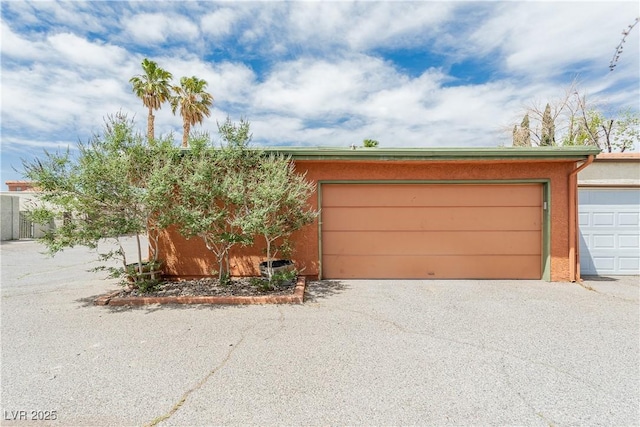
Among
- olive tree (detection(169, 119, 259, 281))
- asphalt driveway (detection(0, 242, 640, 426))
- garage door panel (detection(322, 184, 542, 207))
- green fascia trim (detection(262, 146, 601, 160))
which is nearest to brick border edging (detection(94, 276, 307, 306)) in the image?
asphalt driveway (detection(0, 242, 640, 426))

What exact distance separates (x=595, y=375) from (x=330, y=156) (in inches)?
196

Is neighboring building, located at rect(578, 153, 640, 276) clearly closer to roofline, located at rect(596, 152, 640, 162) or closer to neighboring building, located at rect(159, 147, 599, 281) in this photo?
roofline, located at rect(596, 152, 640, 162)

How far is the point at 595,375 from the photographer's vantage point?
288 centimetres

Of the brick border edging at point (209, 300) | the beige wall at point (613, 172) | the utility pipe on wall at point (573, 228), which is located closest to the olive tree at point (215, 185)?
the brick border edging at point (209, 300)

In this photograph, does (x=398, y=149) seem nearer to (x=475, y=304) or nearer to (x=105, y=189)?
(x=475, y=304)

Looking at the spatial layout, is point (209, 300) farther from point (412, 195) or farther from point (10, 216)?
point (10, 216)

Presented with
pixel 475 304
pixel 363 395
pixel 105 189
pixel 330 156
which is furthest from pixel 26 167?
pixel 475 304

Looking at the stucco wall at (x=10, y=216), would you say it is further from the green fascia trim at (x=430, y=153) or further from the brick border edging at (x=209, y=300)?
the green fascia trim at (x=430, y=153)

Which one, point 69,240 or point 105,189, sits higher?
point 105,189

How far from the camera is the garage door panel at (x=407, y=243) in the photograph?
667cm

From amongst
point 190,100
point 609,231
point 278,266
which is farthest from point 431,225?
point 190,100

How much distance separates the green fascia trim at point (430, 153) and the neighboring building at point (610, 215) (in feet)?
5.51

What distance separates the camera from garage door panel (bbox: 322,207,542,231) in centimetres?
667

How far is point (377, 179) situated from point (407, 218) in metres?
1.16
